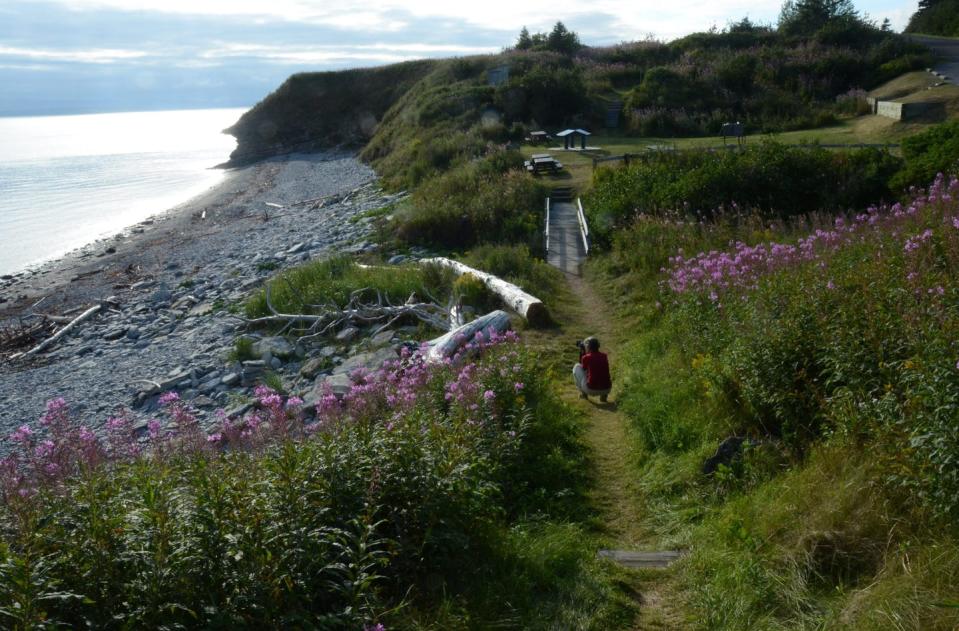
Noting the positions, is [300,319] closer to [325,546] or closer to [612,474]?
[612,474]

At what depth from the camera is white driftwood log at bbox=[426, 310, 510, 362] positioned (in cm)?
1042

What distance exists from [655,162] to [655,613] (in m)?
15.6

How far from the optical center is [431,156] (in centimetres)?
2853

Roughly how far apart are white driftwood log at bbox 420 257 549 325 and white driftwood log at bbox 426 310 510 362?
822 millimetres

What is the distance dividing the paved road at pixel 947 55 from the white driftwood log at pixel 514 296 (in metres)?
21.4

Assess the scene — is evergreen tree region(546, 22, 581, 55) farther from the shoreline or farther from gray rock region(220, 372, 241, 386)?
gray rock region(220, 372, 241, 386)

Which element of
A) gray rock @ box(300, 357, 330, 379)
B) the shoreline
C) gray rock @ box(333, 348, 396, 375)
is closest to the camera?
gray rock @ box(333, 348, 396, 375)

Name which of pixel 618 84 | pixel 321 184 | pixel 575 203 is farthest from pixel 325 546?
pixel 618 84

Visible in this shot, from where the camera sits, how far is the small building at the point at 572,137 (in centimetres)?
2671

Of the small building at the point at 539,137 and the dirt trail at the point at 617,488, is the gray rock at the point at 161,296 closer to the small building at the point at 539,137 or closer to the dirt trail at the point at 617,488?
the dirt trail at the point at 617,488

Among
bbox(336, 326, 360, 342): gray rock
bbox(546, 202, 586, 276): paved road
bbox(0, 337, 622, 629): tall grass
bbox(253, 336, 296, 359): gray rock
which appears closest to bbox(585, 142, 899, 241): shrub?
bbox(546, 202, 586, 276): paved road

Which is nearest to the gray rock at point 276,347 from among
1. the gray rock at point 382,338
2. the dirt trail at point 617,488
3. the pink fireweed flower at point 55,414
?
the gray rock at point 382,338

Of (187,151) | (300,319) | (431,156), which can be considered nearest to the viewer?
(300,319)

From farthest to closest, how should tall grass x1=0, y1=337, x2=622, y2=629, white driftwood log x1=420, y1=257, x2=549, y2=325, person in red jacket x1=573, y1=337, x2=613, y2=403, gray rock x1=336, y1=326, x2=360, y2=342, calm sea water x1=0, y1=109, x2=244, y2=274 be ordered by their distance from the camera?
calm sea water x1=0, y1=109, x2=244, y2=274 < gray rock x1=336, y1=326, x2=360, y2=342 < white driftwood log x1=420, y1=257, x2=549, y2=325 < person in red jacket x1=573, y1=337, x2=613, y2=403 < tall grass x1=0, y1=337, x2=622, y2=629
